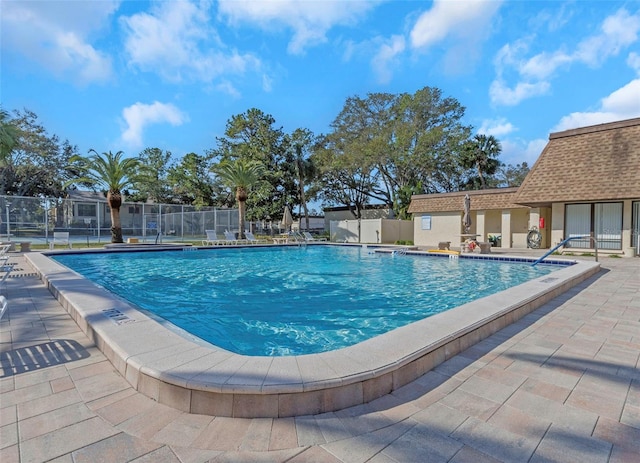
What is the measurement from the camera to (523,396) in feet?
8.11

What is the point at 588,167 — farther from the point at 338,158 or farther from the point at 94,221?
the point at 94,221

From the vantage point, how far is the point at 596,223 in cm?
1409

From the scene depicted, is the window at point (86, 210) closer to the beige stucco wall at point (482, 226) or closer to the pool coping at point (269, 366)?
the pool coping at point (269, 366)

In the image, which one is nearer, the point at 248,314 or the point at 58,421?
the point at 58,421

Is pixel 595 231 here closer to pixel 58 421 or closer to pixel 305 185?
pixel 58 421

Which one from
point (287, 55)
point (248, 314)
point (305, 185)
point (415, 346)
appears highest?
point (287, 55)

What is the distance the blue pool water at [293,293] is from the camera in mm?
4812

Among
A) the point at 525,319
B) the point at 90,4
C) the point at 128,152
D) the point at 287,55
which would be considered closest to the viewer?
the point at 525,319

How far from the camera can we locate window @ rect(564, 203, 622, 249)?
1362 cm

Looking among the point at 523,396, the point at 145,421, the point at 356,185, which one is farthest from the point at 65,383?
the point at 356,185

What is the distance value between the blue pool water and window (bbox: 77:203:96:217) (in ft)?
18.7

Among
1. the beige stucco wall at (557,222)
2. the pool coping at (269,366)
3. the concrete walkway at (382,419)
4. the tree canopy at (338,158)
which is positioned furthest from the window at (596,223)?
the pool coping at (269,366)

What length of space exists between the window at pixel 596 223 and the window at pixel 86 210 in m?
23.0

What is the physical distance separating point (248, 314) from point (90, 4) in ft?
29.2
